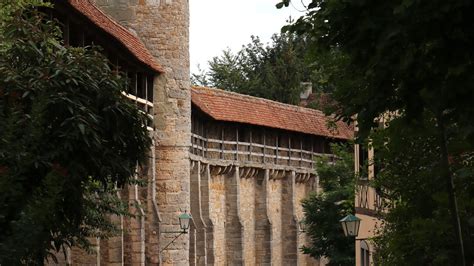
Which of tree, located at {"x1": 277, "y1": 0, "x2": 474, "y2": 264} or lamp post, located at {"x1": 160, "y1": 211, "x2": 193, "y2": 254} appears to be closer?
tree, located at {"x1": 277, "y1": 0, "x2": 474, "y2": 264}

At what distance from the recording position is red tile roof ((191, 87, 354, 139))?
5044 cm

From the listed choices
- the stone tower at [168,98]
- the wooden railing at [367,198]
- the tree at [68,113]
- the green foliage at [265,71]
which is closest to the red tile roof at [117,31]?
the stone tower at [168,98]

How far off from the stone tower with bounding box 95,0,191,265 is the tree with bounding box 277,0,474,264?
92.9 feet

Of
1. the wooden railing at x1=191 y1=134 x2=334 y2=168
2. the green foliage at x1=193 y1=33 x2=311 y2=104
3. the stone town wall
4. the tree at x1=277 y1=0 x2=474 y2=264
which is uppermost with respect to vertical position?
the green foliage at x1=193 y1=33 x2=311 y2=104

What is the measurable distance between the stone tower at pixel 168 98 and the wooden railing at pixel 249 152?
17.6ft

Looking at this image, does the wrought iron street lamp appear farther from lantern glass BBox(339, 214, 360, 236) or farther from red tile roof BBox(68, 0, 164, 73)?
lantern glass BBox(339, 214, 360, 236)

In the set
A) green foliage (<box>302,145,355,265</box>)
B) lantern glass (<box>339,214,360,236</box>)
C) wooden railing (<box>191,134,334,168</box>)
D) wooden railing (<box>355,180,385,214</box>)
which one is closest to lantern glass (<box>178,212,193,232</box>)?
green foliage (<box>302,145,355,265</box>)

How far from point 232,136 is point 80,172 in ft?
111

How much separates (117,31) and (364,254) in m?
7.99

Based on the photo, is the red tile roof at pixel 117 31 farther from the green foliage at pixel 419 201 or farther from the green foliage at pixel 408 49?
the green foliage at pixel 408 49

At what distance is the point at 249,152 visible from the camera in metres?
54.0

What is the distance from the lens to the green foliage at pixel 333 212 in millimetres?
39500

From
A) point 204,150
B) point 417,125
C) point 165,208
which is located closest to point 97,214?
point 417,125

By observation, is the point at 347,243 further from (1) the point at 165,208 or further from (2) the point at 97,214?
(2) the point at 97,214
